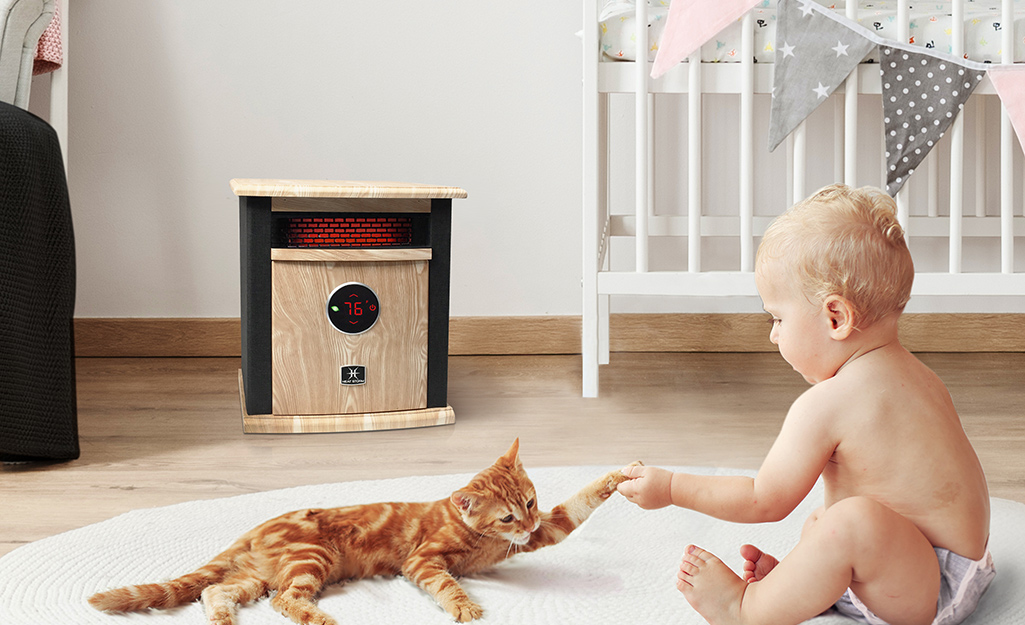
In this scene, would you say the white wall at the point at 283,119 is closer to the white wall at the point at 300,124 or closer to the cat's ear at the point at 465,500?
the white wall at the point at 300,124

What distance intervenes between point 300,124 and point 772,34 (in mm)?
1010

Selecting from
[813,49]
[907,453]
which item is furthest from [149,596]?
[813,49]

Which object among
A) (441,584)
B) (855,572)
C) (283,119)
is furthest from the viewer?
(283,119)

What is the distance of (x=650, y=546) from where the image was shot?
0.83 m

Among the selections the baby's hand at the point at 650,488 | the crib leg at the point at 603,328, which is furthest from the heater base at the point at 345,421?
the baby's hand at the point at 650,488

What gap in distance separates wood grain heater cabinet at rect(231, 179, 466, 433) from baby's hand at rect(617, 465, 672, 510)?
0.72 metres

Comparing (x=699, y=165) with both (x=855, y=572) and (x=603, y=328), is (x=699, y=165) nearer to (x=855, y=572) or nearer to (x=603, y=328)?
(x=603, y=328)

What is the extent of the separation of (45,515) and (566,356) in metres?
1.18

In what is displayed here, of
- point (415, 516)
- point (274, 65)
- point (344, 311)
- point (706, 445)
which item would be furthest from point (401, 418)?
point (274, 65)

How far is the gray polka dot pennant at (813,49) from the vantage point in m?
1.30

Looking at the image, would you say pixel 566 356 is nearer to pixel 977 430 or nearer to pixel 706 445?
pixel 706 445

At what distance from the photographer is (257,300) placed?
1.27m

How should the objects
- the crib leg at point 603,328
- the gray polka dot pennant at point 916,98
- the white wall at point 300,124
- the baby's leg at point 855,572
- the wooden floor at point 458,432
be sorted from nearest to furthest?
the baby's leg at point 855,572
the wooden floor at point 458,432
the gray polka dot pennant at point 916,98
the crib leg at point 603,328
the white wall at point 300,124

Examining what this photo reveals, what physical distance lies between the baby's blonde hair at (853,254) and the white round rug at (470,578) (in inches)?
10.2
